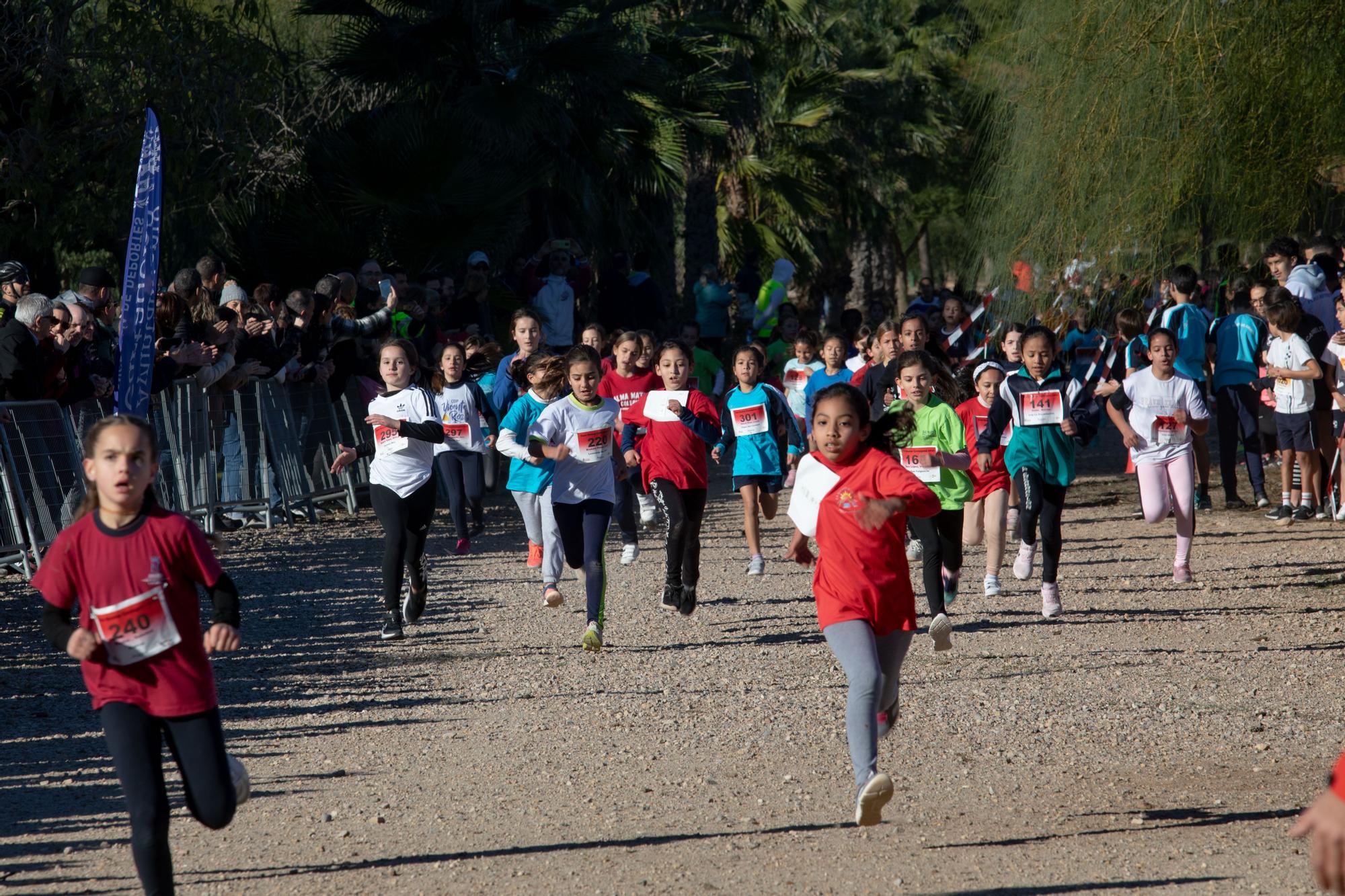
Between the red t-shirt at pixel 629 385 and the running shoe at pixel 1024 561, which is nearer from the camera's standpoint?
the running shoe at pixel 1024 561

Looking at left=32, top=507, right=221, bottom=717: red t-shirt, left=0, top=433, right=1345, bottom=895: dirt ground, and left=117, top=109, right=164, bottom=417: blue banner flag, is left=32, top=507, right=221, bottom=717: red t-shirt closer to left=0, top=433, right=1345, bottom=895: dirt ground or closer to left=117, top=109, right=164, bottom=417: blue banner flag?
left=0, top=433, right=1345, bottom=895: dirt ground

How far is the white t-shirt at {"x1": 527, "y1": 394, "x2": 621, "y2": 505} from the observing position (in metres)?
8.95

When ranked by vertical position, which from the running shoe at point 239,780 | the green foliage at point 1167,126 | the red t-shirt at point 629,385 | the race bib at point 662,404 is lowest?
the running shoe at point 239,780

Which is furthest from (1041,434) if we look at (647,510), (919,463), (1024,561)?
(647,510)

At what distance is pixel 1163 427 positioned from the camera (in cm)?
1049

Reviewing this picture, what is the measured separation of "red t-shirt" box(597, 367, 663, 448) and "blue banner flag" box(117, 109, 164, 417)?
138 inches

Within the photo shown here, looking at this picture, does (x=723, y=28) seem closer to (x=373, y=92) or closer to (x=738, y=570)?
(x=373, y=92)

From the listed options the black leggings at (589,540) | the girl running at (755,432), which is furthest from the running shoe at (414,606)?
the girl running at (755,432)

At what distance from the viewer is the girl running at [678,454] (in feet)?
31.5

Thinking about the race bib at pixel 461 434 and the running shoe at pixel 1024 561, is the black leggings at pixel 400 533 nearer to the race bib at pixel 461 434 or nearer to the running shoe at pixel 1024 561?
the race bib at pixel 461 434

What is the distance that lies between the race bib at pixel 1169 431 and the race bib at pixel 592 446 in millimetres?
3730

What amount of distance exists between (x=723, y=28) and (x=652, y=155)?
294 cm

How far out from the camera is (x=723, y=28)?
2356cm

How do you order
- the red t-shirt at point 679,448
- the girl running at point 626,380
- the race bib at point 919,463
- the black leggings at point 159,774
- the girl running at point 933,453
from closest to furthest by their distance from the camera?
the black leggings at point 159,774 < the girl running at point 933,453 < the race bib at point 919,463 < the red t-shirt at point 679,448 < the girl running at point 626,380
